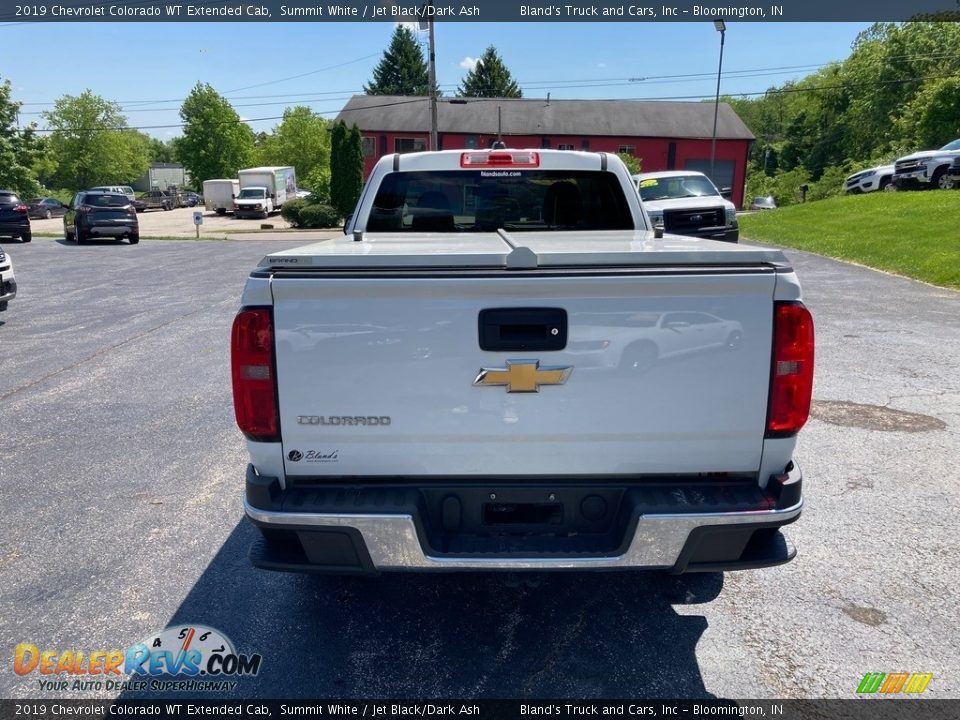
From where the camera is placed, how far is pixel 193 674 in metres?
3.04

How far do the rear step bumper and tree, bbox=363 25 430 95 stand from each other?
91.5 metres

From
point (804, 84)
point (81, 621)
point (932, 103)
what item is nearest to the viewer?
point (81, 621)

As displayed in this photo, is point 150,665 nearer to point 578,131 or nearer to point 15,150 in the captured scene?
point 15,150

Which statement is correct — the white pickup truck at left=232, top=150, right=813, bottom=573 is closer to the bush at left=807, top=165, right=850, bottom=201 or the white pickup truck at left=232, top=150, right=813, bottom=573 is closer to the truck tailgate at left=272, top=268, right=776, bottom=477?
the truck tailgate at left=272, top=268, right=776, bottom=477

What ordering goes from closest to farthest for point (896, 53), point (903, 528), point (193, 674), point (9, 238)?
point (193, 674) < point (903, 528) < point (9, 238) < point (896, 53)

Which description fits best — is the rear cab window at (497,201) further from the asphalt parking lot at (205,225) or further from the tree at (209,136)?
the tree at (209,136)

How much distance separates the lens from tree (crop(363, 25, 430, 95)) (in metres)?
88.9

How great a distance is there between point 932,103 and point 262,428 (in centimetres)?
5073

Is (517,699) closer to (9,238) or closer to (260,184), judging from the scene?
(9,238)

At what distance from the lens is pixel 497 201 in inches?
200

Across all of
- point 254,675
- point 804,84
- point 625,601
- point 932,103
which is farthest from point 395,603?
point 804,84

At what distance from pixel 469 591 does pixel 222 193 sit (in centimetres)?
5462

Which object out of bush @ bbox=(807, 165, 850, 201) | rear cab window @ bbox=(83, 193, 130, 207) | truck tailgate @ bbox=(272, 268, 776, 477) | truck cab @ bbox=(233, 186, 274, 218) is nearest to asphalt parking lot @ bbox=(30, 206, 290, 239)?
truck cab @ bbox=(233, 186, 274, 218)

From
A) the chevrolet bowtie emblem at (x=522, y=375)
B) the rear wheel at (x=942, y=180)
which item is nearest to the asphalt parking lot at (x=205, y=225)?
the rear wheel at (x=942, y=180)
